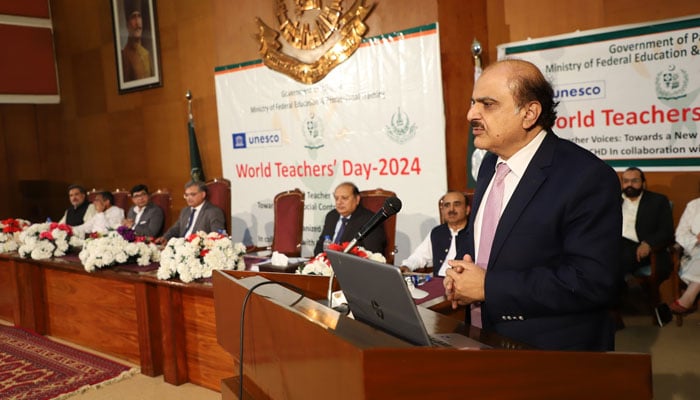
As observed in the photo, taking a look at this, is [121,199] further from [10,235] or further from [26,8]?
[26,8]

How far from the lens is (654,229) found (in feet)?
13.5

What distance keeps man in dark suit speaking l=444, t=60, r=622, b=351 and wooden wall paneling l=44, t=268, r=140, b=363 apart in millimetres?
2856

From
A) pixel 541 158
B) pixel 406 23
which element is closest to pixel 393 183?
pixel 406 23

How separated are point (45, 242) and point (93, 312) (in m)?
0.84

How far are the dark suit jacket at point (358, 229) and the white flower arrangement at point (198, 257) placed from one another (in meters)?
0.90

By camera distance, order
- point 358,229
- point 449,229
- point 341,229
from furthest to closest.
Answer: point 341,229
point 358,229
point 449,229

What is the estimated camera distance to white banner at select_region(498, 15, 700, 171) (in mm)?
4008

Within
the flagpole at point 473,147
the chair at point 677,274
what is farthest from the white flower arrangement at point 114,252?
the chair at point 677,274

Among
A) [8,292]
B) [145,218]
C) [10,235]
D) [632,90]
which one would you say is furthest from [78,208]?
[632,90]

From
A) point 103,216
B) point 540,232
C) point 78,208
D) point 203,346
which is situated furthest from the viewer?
point 78,208

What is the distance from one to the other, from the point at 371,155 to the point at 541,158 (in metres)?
4.09

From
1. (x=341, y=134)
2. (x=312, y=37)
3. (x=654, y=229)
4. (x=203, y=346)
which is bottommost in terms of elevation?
(x=203, y=346)

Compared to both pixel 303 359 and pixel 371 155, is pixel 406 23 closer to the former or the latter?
pixel 371 155

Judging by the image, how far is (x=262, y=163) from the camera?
6.47 meters
